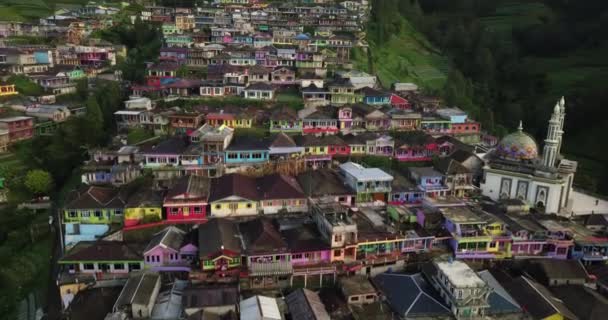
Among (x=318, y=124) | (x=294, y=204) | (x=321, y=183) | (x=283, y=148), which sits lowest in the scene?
(x=294, y=204)

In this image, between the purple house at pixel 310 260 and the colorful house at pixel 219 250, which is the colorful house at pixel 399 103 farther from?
the colorful house at pixel 219 250

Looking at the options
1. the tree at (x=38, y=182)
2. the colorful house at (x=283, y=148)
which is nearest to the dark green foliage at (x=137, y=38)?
the tree at (x=38, y=182)

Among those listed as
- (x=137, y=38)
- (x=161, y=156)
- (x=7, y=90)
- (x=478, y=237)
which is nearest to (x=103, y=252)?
(x=161, y=156)

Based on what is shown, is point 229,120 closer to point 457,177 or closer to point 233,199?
point 233,199

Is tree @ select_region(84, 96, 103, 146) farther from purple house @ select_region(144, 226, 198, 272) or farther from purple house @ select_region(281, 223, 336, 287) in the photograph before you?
purple house @ select_region(281, 223, 336, 287)

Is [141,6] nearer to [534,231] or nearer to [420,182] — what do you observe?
[420,182]

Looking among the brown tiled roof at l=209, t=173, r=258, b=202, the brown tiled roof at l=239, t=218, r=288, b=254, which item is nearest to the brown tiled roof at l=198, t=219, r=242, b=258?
the brown tiled roof at l=239, t=218, r=288, b=254
